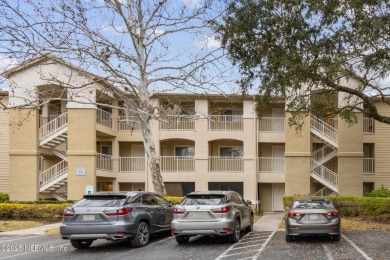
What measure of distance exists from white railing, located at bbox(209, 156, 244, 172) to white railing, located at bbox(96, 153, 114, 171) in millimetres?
6584

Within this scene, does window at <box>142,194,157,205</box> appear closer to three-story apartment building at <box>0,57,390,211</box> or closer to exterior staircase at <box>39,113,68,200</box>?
three-story apartment building at <box>0,57,390,211</box>

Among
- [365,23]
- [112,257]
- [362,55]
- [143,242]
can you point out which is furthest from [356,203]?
[112,257]

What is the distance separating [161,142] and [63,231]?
19359mm

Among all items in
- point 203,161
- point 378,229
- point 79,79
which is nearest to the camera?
point 378,229

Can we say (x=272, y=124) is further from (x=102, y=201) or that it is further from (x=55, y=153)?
(x=102, y=201)

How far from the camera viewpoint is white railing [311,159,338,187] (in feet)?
93.9

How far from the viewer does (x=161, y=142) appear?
31.7 m

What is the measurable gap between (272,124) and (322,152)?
374 cm

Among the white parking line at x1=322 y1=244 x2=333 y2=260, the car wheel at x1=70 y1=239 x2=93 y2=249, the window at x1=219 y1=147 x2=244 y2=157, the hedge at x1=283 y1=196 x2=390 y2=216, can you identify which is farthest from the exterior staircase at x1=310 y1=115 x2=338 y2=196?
the car wheel at x1=70 y1=239 x2=93 y2=249

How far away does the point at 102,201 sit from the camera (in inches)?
508

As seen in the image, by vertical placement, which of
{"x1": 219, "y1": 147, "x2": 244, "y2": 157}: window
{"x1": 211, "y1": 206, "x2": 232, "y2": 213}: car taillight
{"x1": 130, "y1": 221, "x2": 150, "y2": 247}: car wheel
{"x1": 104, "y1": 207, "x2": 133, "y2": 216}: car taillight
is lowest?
{"x1": 130, "y1": 221, "x2": 150, "y2": 247}: car wheel

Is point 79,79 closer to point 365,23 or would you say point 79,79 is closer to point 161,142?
point 161,142

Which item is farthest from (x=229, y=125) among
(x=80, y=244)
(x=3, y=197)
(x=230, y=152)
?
(x=80, y=244)

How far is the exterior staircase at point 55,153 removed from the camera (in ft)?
92.5
